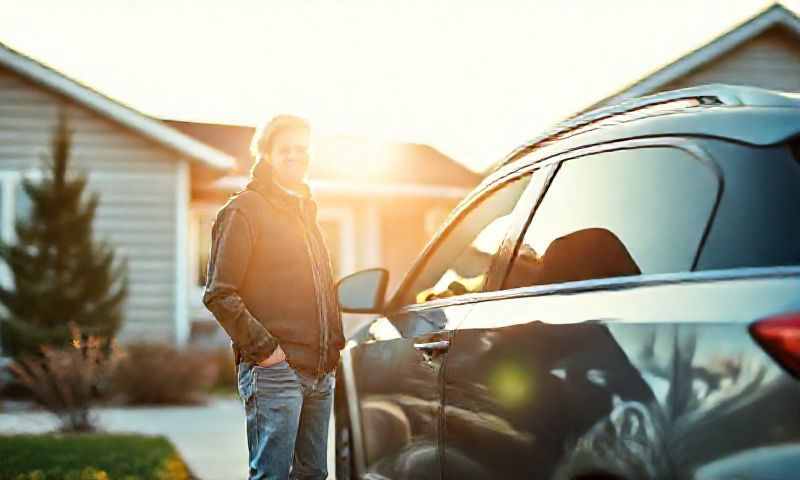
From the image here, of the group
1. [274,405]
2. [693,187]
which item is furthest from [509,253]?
[274,405]

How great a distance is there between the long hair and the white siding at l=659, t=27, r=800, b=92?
16.2m

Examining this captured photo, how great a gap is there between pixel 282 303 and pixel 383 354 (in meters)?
0.49

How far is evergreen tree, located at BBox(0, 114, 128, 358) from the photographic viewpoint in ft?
54.4

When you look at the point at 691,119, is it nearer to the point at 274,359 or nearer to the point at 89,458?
the point at 274,359

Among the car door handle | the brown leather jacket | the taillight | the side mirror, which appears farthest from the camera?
the side mirror

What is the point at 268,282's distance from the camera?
4.77m

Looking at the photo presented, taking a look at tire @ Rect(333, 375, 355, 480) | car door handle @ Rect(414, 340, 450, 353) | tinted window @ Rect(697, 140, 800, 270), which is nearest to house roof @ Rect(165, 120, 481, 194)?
tire @ Rect(333, 375, 355, 480)

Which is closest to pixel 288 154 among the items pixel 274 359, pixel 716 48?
pixel 274 359

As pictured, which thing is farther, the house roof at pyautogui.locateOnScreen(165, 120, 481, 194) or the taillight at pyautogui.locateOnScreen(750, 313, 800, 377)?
the house roof at pyautogui.locateOnScreen(165, 120, 481, 194)

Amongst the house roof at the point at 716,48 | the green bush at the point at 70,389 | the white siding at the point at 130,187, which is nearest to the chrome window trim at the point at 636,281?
the green bush at the point at 70,389

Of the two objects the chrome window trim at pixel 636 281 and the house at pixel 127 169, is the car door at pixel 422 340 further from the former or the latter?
the house at pixel 127 169

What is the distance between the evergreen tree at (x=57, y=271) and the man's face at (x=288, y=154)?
12.1m

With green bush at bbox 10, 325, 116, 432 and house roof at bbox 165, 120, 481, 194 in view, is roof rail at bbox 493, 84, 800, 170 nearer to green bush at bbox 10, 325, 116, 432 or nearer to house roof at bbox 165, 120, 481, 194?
green bush at bbox 10, 325, 116, 432

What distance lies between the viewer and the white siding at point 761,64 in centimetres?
2027
